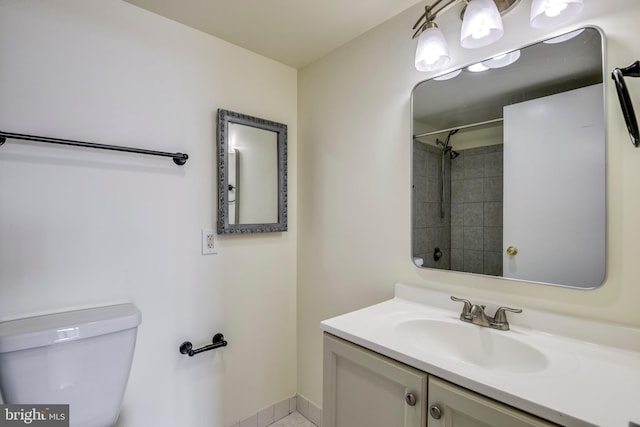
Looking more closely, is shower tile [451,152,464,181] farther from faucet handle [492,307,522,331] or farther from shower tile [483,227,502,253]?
faucet handle [492,307,522,331]

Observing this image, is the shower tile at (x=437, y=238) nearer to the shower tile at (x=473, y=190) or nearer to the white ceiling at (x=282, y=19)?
the shower tile at (x=473, y=190)

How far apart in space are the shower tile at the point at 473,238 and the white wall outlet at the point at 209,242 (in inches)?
48.1

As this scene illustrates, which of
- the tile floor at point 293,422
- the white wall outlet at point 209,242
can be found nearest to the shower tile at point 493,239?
the white wall outlet at point 209,242

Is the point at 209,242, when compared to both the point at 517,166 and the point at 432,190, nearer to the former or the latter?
the point at 432,190

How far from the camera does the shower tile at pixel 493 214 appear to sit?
1201 mm

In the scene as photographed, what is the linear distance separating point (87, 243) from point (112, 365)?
502 millimetres

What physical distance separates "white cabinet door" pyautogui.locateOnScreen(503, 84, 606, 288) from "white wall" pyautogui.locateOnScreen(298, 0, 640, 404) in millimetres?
34

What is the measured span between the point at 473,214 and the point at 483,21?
2.26 feet

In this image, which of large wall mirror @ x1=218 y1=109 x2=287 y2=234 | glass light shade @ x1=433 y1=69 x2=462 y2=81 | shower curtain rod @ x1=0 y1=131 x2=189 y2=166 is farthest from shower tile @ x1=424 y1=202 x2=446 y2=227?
shower curtain rod @ x1=0 y1=131 x2=189 y2=166

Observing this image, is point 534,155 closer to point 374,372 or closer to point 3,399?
point 374,372

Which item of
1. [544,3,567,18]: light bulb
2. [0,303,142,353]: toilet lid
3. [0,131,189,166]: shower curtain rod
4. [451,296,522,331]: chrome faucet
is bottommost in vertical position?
[0,303,142,353]: toilet lid

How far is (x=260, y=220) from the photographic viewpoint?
6.08 ft

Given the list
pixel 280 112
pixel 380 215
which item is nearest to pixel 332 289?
pixel 380 215

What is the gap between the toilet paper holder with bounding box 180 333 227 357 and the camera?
155 cm
